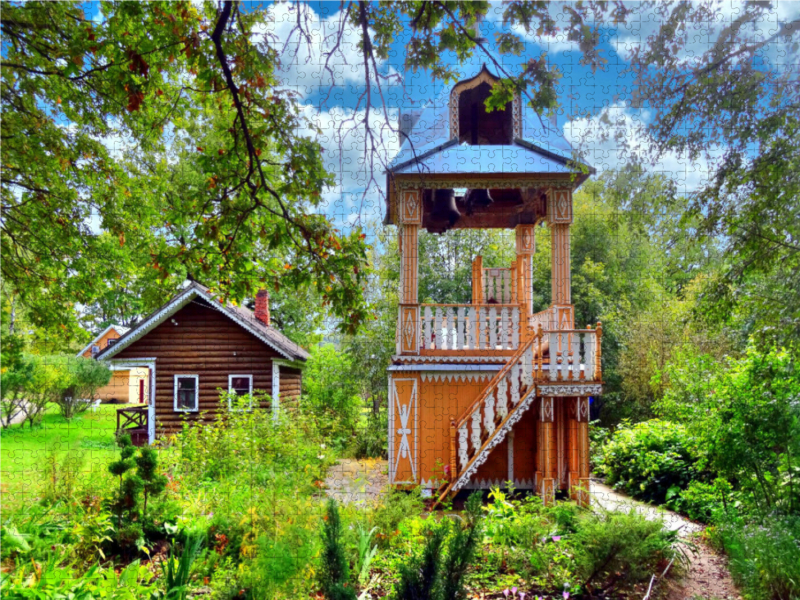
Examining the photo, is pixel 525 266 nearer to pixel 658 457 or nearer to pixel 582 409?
pixel 582 409

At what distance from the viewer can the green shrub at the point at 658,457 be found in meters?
4.14

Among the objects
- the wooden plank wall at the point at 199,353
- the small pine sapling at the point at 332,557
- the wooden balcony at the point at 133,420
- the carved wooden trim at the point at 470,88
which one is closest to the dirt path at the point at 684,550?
the small pine sapling at the point at 332,557

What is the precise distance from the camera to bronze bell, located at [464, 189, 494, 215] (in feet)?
20.0

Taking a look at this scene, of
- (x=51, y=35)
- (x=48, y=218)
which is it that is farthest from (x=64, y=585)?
(x=51, y=35)

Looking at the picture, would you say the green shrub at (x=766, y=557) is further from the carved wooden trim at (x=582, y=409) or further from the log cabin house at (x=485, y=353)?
the carved wooden trim at (x=582, y=409)

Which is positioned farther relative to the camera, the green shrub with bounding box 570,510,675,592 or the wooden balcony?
Answer: the wooden balcony

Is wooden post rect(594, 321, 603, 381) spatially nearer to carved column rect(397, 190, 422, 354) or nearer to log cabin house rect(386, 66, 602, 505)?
log cabin house rect(386, 66, 602, 505)

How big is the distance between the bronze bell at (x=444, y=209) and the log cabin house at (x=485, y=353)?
0.73 metres

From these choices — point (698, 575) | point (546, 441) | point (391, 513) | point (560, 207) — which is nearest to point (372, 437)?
point (546, 441)

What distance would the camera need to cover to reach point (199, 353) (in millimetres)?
5418

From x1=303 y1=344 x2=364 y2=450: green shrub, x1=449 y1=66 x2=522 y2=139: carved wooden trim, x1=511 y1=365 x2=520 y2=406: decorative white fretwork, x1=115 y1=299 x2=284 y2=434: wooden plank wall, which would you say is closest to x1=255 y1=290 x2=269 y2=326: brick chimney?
x1=115 y1=299 x2=284 y2=434: wooden plank wall

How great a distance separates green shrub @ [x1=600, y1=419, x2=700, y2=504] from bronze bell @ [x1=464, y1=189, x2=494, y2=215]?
2936 mm

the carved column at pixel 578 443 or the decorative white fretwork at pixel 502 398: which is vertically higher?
the decorative white fretwork at pixel 502 398

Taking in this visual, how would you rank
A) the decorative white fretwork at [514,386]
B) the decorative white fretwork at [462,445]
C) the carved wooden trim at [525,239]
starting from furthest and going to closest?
1. the carved wooden trim at [525,239]
2. the decorative white fretwork at [514,386]
3. the decorative white fretwork at [462,445]
